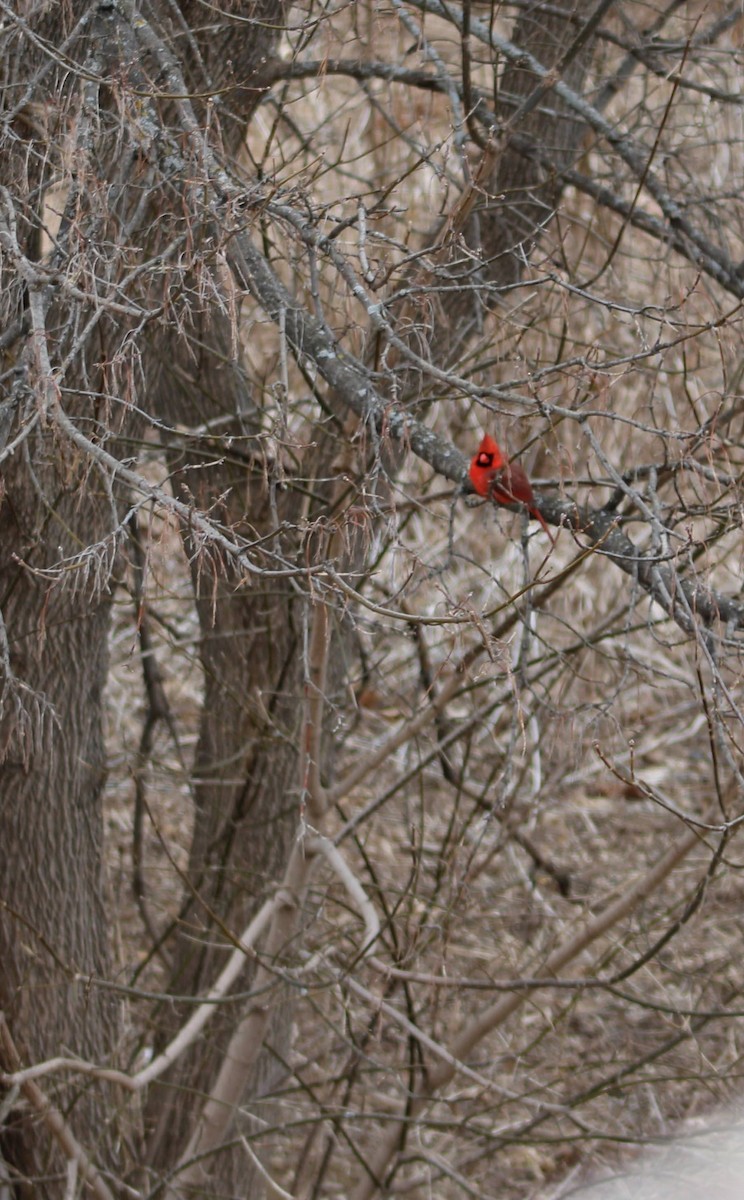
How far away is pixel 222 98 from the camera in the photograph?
3.71 m

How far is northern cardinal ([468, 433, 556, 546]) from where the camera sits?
121 inches

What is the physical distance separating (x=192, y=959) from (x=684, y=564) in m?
2.91

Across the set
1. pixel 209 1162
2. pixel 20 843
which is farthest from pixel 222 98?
pixel 209 1162

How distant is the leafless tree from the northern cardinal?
1.3 inches

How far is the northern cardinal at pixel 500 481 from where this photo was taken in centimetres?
307

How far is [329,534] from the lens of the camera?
2.44 m

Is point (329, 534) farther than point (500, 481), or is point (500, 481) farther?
point (500, 481)

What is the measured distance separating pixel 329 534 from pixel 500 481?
836 millimetres

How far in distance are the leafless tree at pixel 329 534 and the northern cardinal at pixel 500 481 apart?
34 millimetres

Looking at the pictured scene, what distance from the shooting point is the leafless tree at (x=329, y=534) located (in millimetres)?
2594

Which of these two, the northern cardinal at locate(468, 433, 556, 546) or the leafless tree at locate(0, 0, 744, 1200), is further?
the northern cardinal at locate(468, 433, 556, 546)

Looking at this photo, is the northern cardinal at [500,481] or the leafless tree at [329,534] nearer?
the leafless tree at [329,534]

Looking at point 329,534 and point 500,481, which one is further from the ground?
point 500,481

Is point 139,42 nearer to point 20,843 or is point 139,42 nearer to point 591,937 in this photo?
point 20,843
